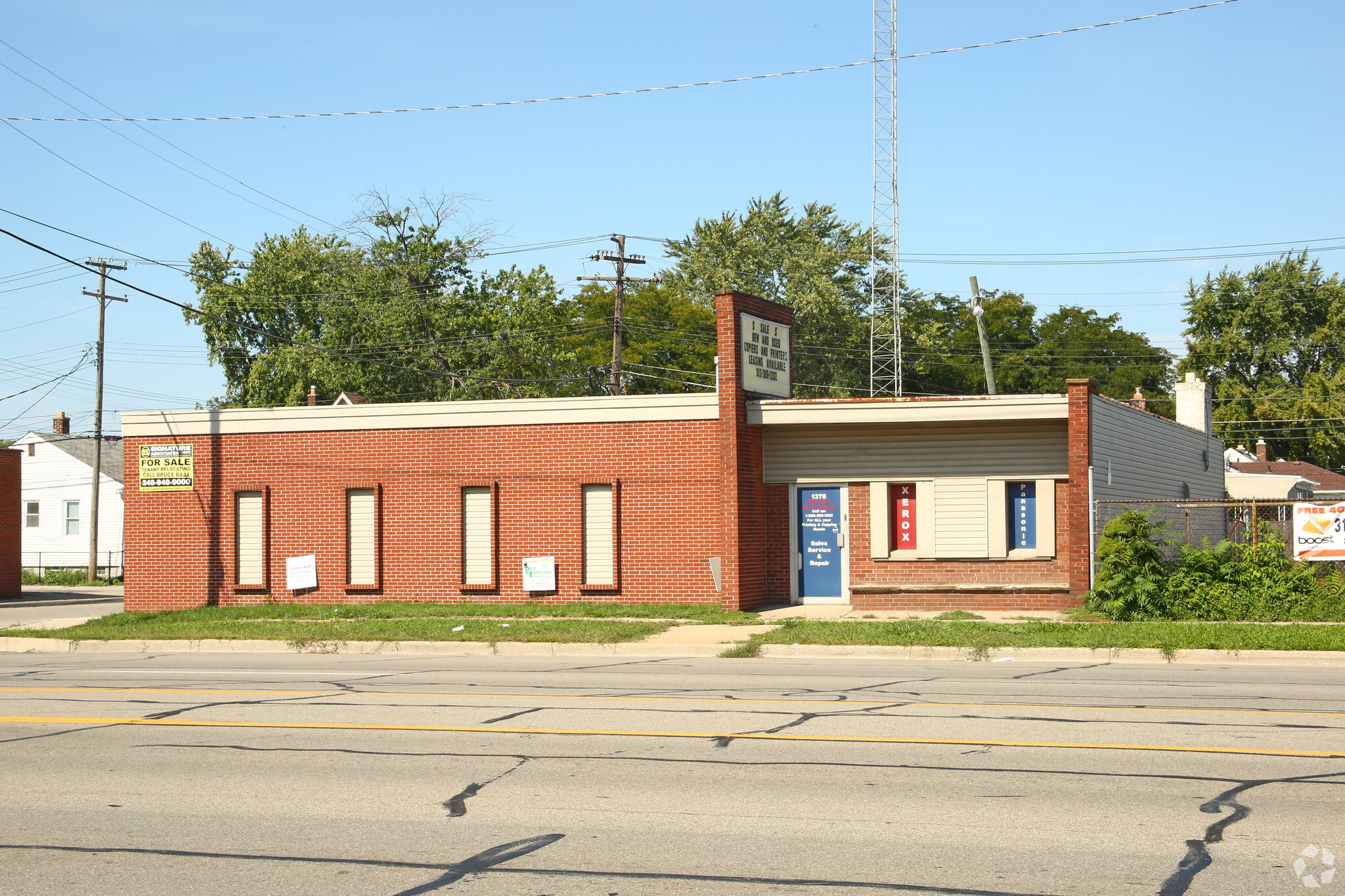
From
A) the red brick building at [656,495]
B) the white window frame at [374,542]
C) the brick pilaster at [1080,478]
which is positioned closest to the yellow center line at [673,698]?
the red brick building at [656,495]

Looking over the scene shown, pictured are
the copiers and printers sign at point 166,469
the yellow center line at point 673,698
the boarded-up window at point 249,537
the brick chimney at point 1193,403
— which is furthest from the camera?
the brick chimney at point 1193,403

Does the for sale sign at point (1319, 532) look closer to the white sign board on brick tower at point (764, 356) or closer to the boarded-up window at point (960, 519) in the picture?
the boarded-up window at point (960, 519)

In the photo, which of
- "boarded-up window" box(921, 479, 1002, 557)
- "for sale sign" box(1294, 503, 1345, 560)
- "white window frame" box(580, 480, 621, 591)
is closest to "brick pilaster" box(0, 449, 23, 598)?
"white window frame" box(580, 480, 621, 591)

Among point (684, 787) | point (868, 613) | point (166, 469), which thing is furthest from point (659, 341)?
point (684, 787)

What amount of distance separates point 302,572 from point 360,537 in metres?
1.52

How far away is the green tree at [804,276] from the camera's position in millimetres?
63438

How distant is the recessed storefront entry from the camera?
904 inches

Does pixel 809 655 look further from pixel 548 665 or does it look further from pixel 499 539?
pixel 499 539

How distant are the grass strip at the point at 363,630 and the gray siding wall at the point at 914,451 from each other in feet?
14.9

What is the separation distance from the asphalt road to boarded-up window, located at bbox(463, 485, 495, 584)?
10.3 meters

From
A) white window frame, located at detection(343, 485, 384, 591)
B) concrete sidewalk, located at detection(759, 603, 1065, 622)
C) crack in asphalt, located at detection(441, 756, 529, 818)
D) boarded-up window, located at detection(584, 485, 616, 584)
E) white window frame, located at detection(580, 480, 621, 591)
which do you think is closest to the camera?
crack in asphalt, located at detection(441, 756, 529, 818)

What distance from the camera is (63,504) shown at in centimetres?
5481

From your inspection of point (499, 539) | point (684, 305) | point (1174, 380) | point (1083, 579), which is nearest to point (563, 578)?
point (499, 539)

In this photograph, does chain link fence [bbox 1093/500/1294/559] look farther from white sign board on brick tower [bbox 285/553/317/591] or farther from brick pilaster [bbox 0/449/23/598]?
Result: brick pilaster [bbox 0/449/23/598]
